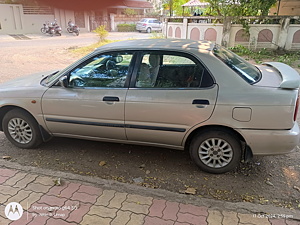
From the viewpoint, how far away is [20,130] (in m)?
3.69

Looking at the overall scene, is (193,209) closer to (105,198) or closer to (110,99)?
(105,198)

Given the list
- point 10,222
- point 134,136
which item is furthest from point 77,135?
point 10,222

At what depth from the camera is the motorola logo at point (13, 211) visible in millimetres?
2481

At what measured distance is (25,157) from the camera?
357cm

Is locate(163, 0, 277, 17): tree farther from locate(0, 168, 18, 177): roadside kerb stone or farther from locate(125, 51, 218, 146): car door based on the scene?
locate(0, 168, 18, 177): roadside kerb stone

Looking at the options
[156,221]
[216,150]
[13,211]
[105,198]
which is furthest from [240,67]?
[13,211]

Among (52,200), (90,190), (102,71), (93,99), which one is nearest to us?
(52,200)

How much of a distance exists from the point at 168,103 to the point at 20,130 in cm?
218

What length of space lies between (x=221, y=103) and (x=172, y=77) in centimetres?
68

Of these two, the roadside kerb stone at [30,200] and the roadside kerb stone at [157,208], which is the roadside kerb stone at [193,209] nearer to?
the roadside kerb stone at [157,208]

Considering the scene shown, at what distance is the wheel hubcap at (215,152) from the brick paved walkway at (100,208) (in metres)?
0.68

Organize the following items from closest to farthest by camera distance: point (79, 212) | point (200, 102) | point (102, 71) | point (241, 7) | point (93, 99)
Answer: point (79, 212) → point (200, 102) → point (93, 99) → point (102, 71) → point (241, 7)

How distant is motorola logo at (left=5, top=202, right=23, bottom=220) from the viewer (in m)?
2.48

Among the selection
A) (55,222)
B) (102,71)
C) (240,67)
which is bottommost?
(55,222)
